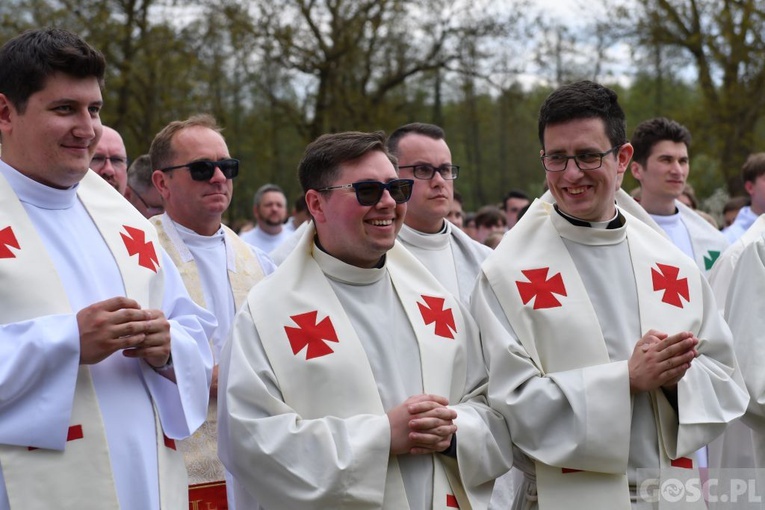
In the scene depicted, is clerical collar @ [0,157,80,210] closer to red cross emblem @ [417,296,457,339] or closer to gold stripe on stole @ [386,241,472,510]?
gold stripe on stole @ [386,241,472,510]

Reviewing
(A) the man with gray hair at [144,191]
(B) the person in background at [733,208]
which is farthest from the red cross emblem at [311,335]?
(B) the person in background at [733,208]

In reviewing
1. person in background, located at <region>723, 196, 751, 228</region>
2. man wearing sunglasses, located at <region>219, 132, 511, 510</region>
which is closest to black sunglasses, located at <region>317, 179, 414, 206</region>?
man wearing sunglasses, located at <region>219, 132, 511, 510</region>

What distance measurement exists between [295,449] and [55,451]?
784mm

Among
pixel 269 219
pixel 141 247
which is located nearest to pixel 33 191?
pixel 141 247

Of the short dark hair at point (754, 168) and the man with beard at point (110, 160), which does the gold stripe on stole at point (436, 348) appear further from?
the short dark hair at point (754, 168)

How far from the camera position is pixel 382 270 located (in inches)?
151

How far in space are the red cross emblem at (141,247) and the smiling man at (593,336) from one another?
1283 millimetres

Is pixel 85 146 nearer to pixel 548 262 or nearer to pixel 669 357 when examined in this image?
pixel 548 262

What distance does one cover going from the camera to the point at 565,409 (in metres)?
3.64

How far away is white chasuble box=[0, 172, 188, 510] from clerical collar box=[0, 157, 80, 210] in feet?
0.10

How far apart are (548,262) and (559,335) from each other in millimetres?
322

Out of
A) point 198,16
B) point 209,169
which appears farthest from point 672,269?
point 198,16

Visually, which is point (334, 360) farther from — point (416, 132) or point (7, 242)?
point (416, 132)

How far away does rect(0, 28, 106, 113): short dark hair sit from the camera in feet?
11.0
